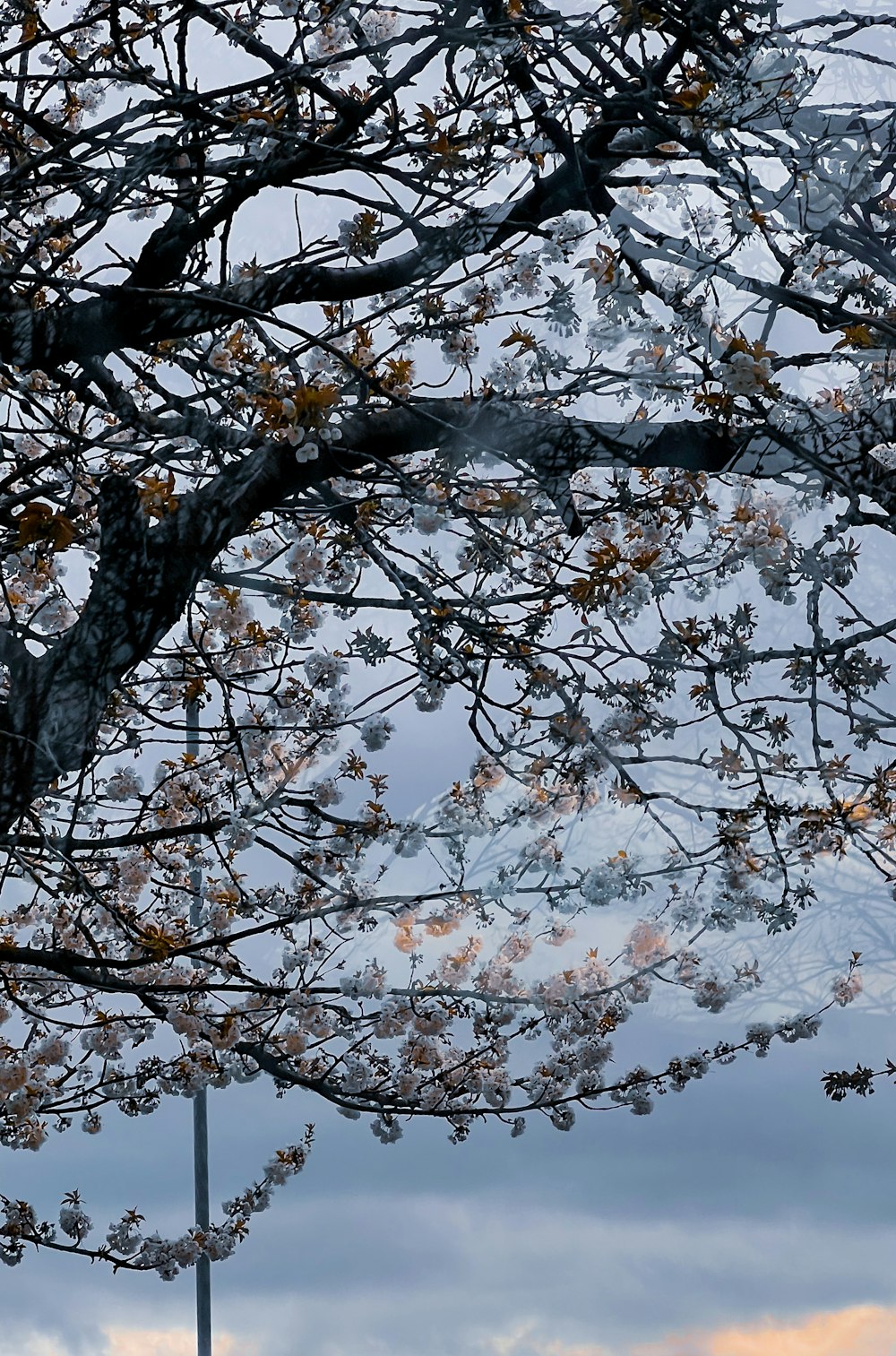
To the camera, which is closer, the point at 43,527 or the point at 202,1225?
the point at 43,527

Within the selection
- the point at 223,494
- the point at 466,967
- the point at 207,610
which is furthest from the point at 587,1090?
the point at 223,494

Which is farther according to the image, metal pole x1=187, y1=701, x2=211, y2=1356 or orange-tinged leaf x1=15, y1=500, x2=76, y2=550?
metal pole x1=187, y1=701, x2=211, y2=1356

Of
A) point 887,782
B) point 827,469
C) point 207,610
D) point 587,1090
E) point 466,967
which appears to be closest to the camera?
point 827,469

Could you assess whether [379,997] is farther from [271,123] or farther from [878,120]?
[878,120]

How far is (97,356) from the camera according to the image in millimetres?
4270

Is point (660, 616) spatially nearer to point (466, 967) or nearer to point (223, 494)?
point (223, 494)

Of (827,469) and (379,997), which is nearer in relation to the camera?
(827,469)

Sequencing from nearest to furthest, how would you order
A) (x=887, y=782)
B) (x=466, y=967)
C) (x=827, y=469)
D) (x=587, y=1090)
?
(x=827, y=469) < (x=887, y=782) < (x=466, y=967) < (x=587, y=1090)

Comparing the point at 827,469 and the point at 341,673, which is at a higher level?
the point at 341,673

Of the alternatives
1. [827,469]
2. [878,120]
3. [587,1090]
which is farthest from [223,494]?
[587,1090]

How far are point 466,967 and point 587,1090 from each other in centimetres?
95

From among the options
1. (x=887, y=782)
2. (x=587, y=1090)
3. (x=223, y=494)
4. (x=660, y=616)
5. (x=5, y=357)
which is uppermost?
(x=5, y=357)

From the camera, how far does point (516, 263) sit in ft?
13.1

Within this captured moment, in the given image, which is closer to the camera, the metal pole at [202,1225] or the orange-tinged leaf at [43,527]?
the orange-tinged leaf at [43,527]
